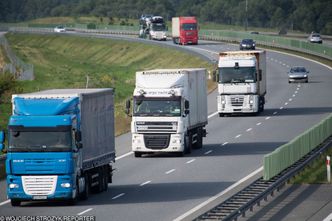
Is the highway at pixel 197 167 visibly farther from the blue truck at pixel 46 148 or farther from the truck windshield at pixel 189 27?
the truck windshield at pixel 189 27

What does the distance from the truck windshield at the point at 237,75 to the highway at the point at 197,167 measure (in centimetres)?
240

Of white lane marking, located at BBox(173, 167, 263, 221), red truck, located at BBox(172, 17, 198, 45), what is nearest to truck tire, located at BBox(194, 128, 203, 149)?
white lane marking, located at BBox(173, 167, 263, 221)

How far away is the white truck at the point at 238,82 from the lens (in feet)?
209

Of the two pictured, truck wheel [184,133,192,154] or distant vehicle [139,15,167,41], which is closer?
truck wheel [184,133,192,154]

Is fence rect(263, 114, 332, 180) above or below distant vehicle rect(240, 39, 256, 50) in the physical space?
above

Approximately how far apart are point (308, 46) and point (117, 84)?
27155 mm

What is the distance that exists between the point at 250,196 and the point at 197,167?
1059 cm

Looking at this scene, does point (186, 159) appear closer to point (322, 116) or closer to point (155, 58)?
point (322, 116)

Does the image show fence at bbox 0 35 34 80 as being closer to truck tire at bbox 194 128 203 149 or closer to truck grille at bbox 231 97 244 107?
truck grille at bbox 231 97 244 107

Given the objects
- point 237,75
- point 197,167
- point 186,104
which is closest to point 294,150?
point 197,167

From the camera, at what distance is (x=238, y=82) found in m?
63.5

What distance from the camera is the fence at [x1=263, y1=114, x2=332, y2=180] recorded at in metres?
37.0

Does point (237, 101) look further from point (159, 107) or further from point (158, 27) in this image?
point (158, 27)

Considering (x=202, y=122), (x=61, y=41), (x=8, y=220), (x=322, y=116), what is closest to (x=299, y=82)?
(x=322, y=116)
